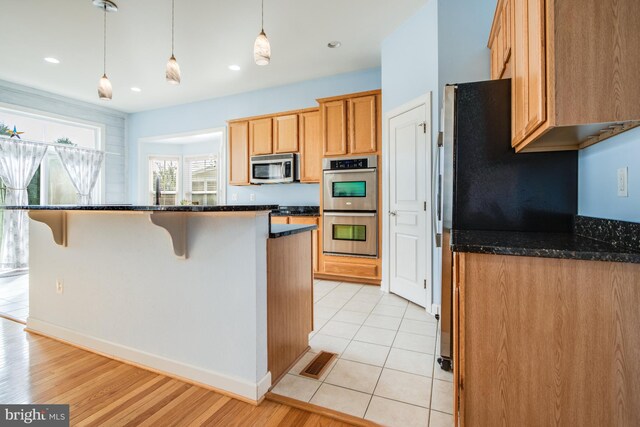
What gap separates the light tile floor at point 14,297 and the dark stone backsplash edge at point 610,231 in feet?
14.1

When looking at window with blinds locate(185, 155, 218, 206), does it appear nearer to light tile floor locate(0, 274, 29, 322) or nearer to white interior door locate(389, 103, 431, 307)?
light tile floor locate(0, 274, 29, 322)

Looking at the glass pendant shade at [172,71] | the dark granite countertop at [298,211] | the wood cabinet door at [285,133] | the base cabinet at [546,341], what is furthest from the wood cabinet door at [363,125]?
the base cabinet at [546,341]

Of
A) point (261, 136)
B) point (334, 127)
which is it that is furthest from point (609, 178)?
point (261, 136)

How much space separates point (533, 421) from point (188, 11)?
392 centimetres

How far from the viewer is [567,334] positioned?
1.04 m

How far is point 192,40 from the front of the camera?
11.5 feet

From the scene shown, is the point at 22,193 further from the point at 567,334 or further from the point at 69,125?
the point at 567,334

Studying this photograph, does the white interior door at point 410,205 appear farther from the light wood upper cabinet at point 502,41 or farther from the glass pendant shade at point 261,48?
the glass pendant shade at point 261,48

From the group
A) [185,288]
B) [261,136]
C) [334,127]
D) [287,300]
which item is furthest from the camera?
[261,136]

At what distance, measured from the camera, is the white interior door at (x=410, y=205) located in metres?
3.04

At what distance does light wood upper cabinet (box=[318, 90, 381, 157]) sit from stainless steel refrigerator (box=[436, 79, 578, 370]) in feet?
6.91

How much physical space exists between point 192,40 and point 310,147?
1935mm

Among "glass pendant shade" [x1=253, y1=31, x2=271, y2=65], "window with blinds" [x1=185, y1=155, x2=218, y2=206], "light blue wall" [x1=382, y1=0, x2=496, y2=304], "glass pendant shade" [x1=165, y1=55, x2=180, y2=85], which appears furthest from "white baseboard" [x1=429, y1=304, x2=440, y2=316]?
"window with blinds" [x1=185, y1=155, x2=218, y2=206]

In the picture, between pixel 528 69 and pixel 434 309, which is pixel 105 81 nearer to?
pixel 528 69
